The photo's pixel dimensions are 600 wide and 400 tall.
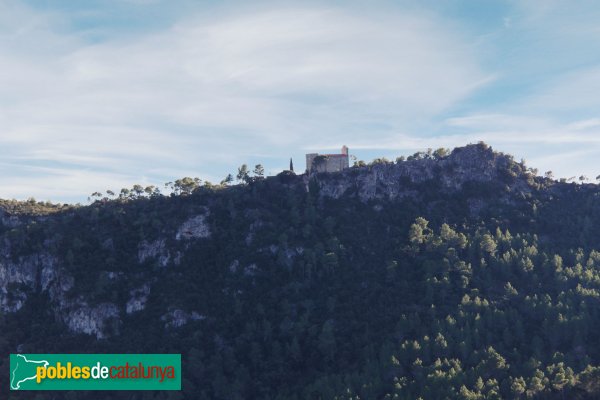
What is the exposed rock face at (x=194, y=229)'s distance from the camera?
178625 mm

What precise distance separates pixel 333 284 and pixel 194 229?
43.0 m

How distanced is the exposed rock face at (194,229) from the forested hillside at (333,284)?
49cm

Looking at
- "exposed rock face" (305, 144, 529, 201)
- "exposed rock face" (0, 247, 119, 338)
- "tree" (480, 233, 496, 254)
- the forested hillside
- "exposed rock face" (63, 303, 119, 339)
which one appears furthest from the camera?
"exposed rock face" (305, 144, 529, 201)

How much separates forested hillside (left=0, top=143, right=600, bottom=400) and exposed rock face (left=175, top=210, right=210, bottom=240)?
49 cm

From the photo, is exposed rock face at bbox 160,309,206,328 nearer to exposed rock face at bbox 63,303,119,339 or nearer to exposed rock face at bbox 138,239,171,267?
exposed rock face at bbox 63,303,119,339

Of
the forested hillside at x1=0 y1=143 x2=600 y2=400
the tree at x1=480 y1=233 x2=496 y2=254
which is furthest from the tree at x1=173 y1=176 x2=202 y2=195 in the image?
the tree at x1=480 y1=233 x2=496 y2=254

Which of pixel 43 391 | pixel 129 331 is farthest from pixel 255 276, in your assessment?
pixel 43 391

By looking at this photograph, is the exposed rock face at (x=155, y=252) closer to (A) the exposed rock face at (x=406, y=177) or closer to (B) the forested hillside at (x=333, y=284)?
(B) the forested hillside at (x=333, y=284)

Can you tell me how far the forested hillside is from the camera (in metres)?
132

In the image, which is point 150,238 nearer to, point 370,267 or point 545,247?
point 370,267

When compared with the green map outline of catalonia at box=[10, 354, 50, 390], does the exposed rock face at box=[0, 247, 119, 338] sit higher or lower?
higher

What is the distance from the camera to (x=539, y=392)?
117875 millimetres

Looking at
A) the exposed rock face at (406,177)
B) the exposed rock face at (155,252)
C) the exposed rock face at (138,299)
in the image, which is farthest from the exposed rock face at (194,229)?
the exposed rock face at (406,177)

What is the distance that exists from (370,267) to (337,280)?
9816 mm
